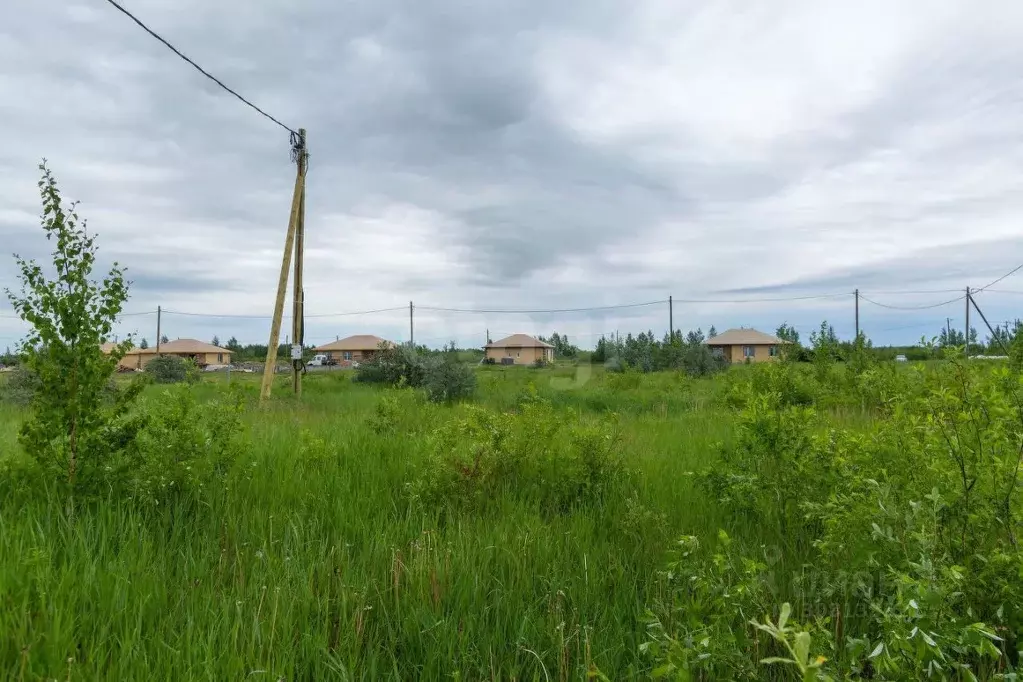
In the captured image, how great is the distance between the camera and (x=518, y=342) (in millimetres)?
38062

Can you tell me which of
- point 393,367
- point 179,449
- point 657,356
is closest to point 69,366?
point 179,449

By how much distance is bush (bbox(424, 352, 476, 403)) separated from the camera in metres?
14.3

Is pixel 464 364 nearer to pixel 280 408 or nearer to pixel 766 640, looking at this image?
pixel 280 408

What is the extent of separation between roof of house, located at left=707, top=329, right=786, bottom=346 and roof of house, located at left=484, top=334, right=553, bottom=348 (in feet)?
92.1

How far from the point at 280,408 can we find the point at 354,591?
406 inches

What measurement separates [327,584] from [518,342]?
35216 millimetres

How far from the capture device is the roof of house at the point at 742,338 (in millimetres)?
60375

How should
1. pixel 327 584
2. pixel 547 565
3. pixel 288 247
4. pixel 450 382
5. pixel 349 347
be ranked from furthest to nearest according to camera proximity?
1. pixel 349 347
2. pixel 450 382
3. pixel 288 247
4. pixel 547 565
5. pixel 327 584

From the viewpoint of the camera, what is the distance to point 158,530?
3.66 meters

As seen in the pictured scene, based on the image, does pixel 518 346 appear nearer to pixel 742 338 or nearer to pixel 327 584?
pixel 327 584

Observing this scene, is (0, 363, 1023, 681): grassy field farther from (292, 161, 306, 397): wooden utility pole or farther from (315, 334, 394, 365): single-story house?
(315, 334, 394, 365): single-story house

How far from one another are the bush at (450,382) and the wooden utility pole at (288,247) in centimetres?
367

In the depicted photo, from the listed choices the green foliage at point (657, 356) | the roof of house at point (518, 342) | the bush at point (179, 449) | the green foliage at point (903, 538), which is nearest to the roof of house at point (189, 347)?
the roof of house at point (518, 342)

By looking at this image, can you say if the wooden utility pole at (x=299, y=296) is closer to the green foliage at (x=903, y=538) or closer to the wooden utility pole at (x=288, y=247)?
the wooden utility pole at (x=288, y=247)
